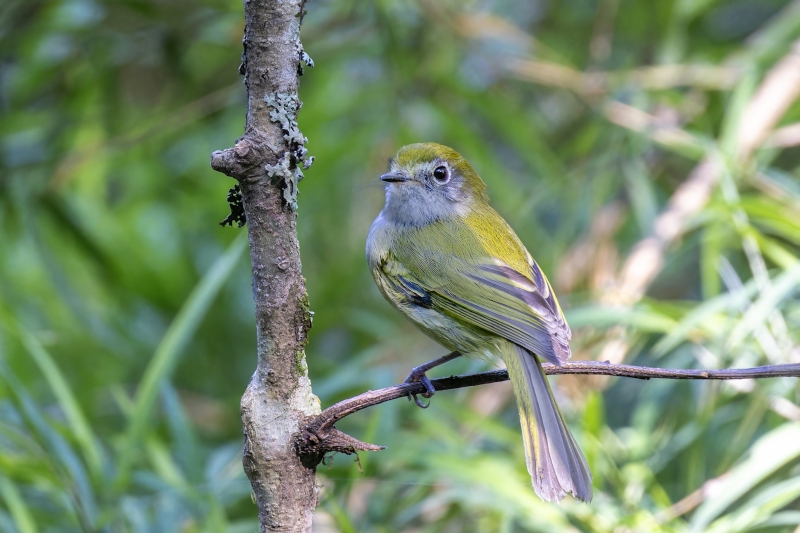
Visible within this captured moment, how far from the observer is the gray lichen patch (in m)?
1.33

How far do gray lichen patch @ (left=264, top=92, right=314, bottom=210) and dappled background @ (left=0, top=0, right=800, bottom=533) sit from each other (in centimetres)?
134

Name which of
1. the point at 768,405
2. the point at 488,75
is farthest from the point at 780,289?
the point at 488,75

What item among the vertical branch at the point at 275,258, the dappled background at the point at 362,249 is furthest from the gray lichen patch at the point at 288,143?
the dappled background at the point at 362,249

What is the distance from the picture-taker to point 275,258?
1.41m

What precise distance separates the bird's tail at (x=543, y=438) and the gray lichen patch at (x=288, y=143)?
94 centimetres

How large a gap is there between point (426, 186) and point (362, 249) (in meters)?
1.66

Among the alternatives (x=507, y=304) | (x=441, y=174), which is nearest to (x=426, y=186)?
(x=441, y=174)

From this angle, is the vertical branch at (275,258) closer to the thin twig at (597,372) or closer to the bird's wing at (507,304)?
the thin twig at (597,372)

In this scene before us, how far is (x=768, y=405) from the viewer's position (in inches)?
110

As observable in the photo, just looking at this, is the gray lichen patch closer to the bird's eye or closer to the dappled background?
the dappled background

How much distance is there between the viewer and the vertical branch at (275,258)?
134 cm

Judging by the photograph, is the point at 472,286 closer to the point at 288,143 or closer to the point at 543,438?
the point at 543,438

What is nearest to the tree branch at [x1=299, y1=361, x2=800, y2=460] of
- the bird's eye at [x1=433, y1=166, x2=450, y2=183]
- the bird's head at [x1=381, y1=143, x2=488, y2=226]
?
the bird's head at [x1=381, y1=143, x2=488, y2=226]

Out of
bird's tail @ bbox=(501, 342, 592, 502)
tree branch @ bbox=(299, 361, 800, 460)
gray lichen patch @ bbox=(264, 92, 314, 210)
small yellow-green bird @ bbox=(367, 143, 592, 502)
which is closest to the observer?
gray lichen patch @ bbox=(264, 92, 314, 210)
